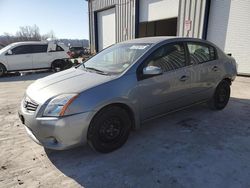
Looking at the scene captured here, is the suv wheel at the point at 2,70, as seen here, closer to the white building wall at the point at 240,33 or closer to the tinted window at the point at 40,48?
the tinted window at the point at 40,48

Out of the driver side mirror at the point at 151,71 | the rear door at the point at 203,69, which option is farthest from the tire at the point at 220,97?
the driver side mirror at the point at 151,71

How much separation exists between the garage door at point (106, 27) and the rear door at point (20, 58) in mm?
7162

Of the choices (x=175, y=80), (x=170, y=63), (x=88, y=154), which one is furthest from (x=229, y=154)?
(x=88, y=154)

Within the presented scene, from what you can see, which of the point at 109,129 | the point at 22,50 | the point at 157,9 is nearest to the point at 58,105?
the point at 109,129

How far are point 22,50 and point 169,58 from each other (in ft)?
30.5

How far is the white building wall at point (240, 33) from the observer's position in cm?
839

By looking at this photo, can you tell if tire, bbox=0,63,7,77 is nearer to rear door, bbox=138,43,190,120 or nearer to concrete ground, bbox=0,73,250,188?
concrete ground, bbox=0,73,250,188

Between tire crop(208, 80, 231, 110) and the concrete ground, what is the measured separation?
1.94ft

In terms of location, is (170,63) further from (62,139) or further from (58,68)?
(58,68)

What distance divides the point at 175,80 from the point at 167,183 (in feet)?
5.55

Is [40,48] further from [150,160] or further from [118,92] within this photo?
[150,160]

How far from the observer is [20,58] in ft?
34.4

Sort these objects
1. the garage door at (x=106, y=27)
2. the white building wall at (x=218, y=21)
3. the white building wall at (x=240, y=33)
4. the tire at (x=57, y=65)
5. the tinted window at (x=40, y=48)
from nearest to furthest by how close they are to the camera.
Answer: the white building wall at (x=240, y=33) < the white building wall at (x=218, y=21) < the tinted window at (x=40, y=48) < the tire at (x=57, y=65) < the garage door at (x=106, y=27)

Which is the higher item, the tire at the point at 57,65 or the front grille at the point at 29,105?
the front grille at the point at 29,105
